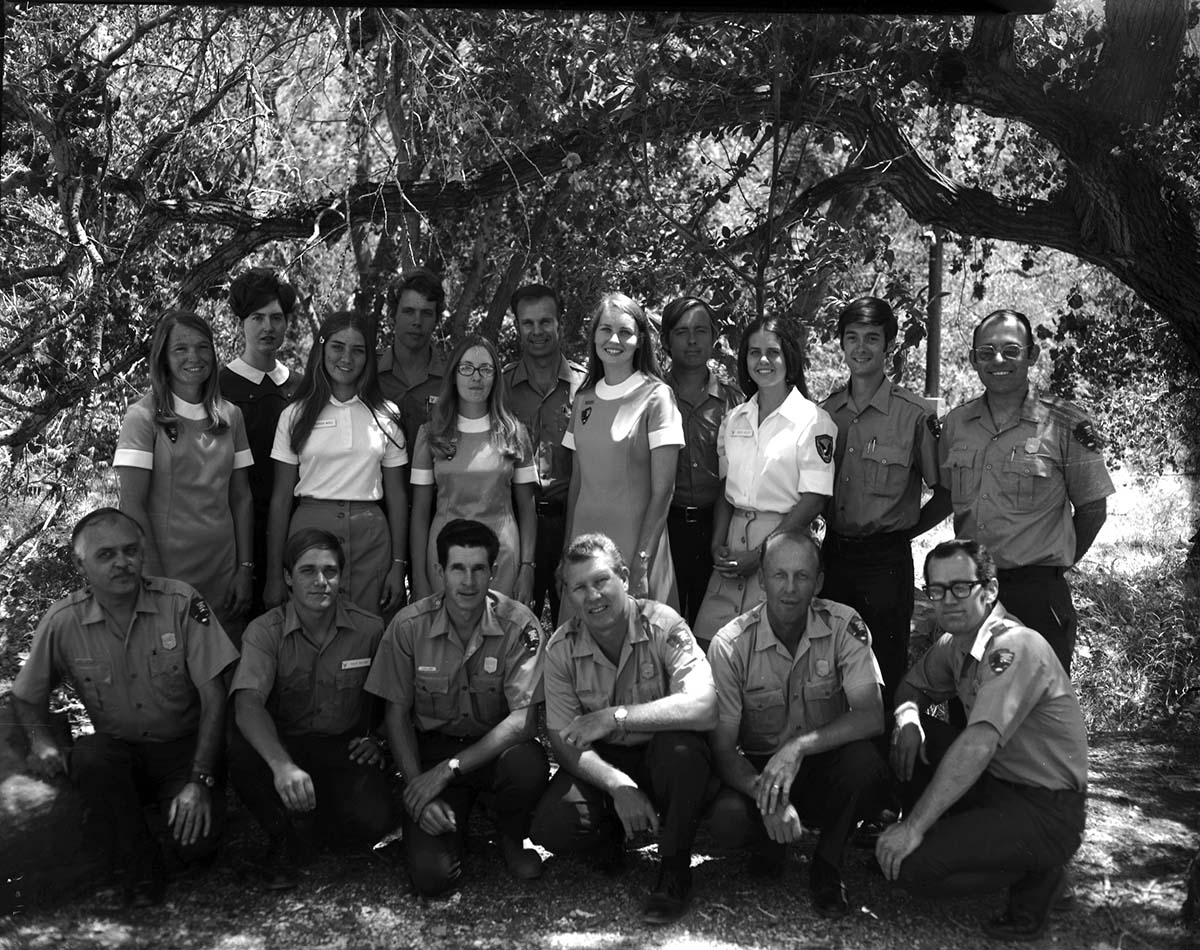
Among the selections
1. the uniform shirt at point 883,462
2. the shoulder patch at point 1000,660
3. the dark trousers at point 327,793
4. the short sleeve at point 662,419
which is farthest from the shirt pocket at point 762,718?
the dark trousers at point 327,793

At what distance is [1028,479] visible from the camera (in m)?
4.09

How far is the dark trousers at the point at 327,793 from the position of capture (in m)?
3.80

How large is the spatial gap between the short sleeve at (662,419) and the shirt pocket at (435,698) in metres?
1.00

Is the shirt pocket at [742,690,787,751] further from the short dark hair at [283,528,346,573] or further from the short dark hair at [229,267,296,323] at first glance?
the short dark hair at [229,267,296,323]

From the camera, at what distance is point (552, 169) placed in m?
5.71

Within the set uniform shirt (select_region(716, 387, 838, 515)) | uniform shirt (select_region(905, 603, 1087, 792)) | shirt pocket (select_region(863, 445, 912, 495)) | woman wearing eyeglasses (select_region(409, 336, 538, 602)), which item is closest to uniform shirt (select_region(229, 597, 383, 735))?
woman wearing eyeglasses (select_region(409, 336, 538, 602))

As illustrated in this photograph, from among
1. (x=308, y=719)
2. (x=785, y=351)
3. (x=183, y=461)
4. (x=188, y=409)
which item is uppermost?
(x=785, y=351)

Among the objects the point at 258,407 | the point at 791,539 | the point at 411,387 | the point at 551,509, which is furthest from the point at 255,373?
the point at 791,539

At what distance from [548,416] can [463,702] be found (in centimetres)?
107

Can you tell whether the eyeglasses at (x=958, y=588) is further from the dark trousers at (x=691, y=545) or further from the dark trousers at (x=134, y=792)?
the dark trousers at (x=134, y=792)

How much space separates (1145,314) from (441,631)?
13.6 ft

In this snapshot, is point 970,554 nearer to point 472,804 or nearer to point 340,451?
point 472,804

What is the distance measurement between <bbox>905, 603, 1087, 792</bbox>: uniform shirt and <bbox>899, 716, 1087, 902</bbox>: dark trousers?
6cm

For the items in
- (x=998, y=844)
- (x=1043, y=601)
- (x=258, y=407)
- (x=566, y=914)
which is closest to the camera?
(x=998, y=844)
